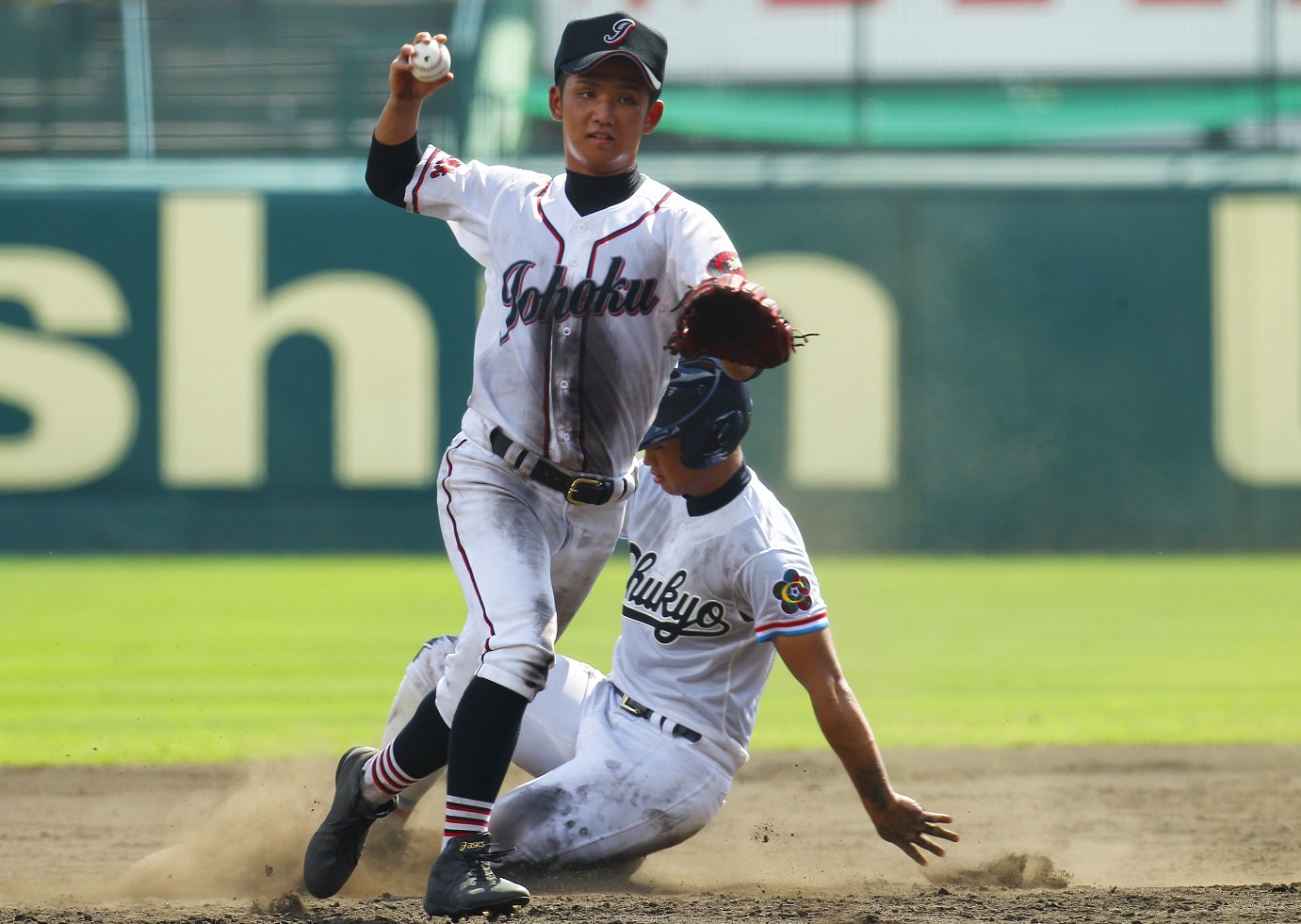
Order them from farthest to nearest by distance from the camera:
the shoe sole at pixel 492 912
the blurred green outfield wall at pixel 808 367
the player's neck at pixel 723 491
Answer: the blurred green outfield wall at pixel 808 367
the player's neck at pixel 723 491
the shoe sole at pixel 492 912

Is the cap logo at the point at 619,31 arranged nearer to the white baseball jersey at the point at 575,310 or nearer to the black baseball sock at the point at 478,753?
the white baseball jersey at the point at 575,310

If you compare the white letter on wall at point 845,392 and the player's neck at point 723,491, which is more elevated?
the player's neck at point 723,491

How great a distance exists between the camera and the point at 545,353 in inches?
140

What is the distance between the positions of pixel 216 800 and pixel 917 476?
9372mm

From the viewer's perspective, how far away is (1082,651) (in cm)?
831

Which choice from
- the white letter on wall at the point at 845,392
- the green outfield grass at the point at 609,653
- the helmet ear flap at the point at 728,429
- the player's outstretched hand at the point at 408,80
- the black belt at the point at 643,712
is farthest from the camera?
the white letter on wall at the point at 845,392

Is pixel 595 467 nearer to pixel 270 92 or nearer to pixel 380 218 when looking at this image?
pixel 380 218

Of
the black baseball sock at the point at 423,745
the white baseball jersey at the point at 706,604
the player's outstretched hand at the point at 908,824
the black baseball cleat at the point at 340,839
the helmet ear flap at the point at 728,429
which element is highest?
the helmet ear flap at the point at 728,429

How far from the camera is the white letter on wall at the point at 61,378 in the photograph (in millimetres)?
12781

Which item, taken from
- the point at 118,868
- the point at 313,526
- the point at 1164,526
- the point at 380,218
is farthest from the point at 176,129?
the point at 118,868

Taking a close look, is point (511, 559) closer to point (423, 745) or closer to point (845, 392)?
point (423, 745)

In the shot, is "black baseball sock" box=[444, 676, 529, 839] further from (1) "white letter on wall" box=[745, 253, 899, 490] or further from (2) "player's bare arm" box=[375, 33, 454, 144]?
(1) "white letter on wall" box=[745, 253, 899, 490]

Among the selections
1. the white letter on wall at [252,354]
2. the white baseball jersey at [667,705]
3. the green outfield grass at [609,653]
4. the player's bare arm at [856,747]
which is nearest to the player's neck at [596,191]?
the white baseball jersey at [667,705]

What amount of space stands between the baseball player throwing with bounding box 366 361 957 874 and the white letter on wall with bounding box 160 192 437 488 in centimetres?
922
